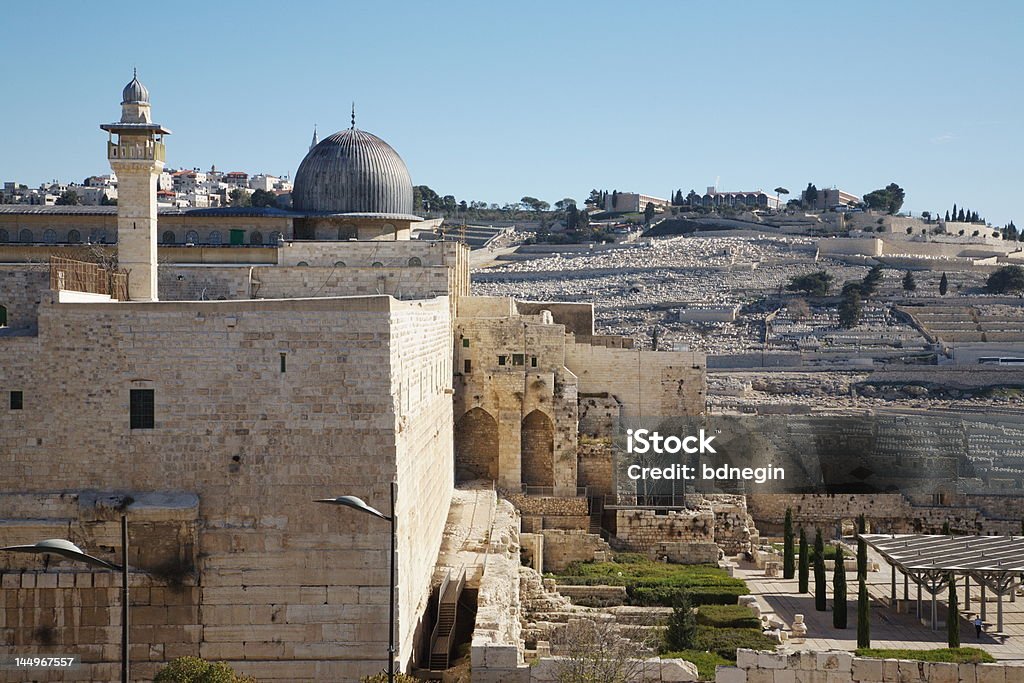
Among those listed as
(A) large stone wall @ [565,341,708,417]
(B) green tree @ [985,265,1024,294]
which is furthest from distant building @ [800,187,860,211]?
(A) large stone wall @ [565,341,708,417]

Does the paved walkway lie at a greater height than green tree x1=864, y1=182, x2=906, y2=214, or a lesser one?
lesser

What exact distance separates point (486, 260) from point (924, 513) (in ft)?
254

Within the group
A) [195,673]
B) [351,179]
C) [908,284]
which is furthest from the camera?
[908,284]

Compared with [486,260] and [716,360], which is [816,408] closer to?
[716,360]

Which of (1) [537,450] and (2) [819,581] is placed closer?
(2) [819,581]

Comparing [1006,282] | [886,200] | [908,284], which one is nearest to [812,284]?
[908,284]

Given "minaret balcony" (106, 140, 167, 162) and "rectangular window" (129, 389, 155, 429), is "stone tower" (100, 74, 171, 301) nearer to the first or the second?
"minaret balcony" (106, 140, 167, 162)

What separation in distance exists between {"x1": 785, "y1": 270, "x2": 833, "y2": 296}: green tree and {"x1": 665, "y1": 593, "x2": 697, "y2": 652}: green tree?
235 feet

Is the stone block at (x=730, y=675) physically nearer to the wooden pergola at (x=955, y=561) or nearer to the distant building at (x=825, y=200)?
the wooden pergola at (x=955, y=561)

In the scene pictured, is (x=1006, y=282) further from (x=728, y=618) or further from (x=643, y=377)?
(x=728, y=618)

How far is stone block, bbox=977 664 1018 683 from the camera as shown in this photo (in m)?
14.6

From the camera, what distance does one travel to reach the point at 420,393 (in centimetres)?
1595

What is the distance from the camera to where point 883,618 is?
21.5 meters

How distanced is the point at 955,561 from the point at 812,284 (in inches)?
2747
